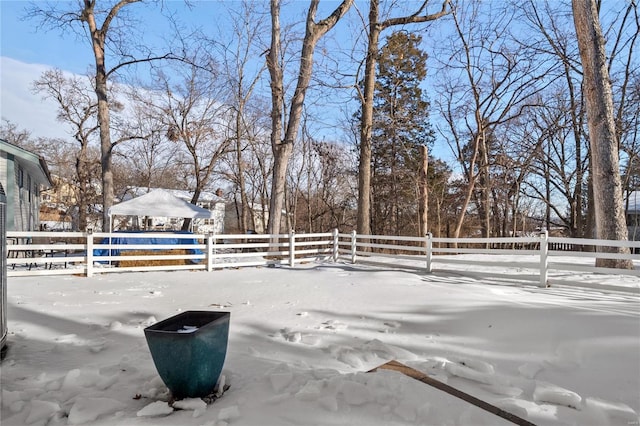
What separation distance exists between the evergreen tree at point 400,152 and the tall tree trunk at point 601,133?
1290cm

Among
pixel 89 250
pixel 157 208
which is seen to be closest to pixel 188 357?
pixel 89 250

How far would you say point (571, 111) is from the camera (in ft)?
61.2

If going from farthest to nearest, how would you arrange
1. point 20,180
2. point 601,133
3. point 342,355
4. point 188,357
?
1. point 20,180
2. point 601,133
3. point 342,355
4. point 188,357

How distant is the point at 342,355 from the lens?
3672 millimetres

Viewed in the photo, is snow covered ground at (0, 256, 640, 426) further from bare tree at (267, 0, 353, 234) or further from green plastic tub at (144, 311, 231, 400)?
bare tree at (267, 0, 353, 234)

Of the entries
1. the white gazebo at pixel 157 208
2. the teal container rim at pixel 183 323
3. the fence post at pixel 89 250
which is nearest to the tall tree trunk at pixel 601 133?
the teal container rim at pixel 183 323

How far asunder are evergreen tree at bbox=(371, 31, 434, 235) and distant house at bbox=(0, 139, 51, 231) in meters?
15.9

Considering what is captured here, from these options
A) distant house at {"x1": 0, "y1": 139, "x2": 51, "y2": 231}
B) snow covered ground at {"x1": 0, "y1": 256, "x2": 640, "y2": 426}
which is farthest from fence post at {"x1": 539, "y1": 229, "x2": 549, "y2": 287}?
distant house at {"x1": 0, "y1": 139, "x2": 51, "y2": 231}

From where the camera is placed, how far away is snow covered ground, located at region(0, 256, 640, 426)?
2559 millimetres

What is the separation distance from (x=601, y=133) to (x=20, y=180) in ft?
60.9

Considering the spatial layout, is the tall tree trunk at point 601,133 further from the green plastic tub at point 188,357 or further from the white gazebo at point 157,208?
the white gazebo at point 157,208

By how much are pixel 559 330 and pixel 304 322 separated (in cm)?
291

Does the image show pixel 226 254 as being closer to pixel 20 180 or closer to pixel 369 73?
pixel 369 73

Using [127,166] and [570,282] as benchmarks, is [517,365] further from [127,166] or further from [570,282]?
[127,166]
